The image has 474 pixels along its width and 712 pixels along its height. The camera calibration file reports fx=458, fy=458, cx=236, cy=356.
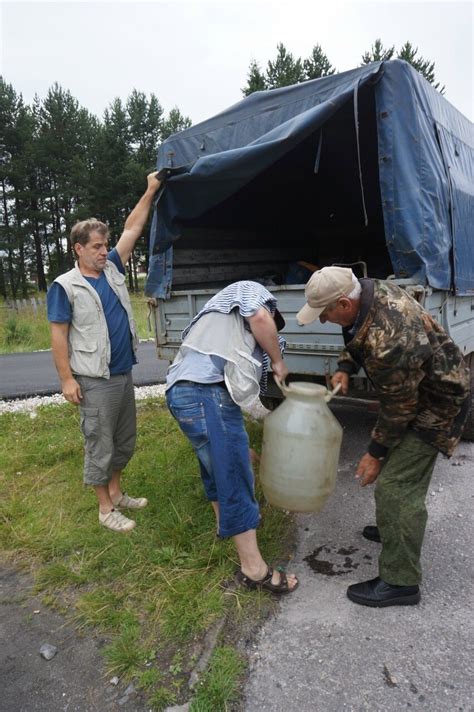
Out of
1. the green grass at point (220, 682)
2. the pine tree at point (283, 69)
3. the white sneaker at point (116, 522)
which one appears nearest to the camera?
the green grass at point (220, 682)

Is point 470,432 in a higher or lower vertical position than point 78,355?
lower

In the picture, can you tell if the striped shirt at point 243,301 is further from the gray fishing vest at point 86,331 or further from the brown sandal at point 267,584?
the brown sandal at point 267,584

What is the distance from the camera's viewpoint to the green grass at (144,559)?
1.96 metres

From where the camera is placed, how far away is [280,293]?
3.35 meters

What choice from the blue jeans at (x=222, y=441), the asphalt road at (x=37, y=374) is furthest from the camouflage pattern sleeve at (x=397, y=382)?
the asphalt road at (x=37, y=374)

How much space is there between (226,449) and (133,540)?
1147 mm

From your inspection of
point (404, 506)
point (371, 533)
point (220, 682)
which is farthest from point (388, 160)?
point (220, 682)

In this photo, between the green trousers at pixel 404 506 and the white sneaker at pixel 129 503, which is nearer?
the green trousers at pixel 404 506

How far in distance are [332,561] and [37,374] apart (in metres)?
6.93

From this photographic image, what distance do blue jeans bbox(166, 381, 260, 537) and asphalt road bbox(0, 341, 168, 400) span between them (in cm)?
505

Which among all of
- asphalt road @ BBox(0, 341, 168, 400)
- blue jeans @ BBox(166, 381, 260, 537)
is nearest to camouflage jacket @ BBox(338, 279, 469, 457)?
blue jeans @ BBox(166, 381, 260, 537)

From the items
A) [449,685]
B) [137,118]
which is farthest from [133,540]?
[137,118]

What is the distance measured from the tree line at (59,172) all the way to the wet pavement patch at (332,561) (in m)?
29.4

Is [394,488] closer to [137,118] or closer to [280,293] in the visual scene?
[280,293]
